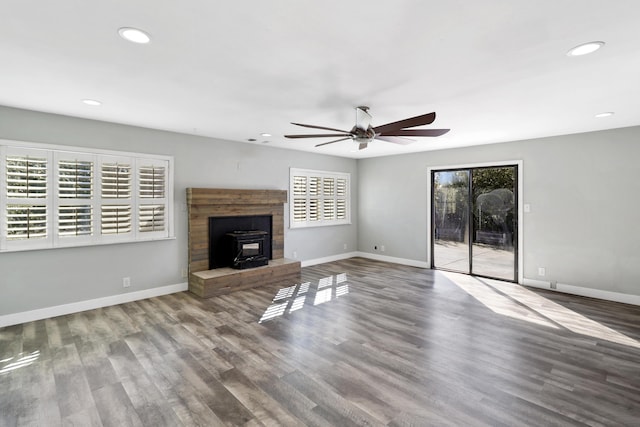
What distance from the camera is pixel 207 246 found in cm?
530

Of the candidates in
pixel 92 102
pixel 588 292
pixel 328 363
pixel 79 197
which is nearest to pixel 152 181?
pixel 79 197

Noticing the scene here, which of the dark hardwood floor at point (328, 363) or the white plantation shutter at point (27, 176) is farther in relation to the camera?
the white plantation shutter at point (27, 176)

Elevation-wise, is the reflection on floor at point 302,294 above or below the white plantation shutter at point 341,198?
below

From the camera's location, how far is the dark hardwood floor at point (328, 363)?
2.23m

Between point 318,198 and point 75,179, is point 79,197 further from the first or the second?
point 318,198

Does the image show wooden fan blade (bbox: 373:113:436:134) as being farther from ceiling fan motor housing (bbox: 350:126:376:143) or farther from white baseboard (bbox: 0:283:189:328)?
white baseboard (bbox: 0:283:189:328)

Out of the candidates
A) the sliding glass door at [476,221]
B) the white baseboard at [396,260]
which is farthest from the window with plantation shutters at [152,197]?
the sliding glass door at [476,221]

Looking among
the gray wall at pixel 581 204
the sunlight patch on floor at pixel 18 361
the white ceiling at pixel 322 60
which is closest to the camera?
the white ceiling at pixel 322 60

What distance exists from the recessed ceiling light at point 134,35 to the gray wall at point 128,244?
2.73 metres

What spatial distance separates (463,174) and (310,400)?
211 inches

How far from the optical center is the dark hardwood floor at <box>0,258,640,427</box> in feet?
7.32

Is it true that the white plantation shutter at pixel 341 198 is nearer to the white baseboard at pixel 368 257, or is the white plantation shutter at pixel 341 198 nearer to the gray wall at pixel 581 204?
the white baseboard at pixel 368 257

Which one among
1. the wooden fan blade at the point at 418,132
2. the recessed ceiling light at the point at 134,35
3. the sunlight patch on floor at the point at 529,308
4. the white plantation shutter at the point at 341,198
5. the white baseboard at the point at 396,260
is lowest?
the sunlight patch on floor at the point at 529,308

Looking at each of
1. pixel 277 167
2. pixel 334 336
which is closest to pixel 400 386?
pixel 334 336
